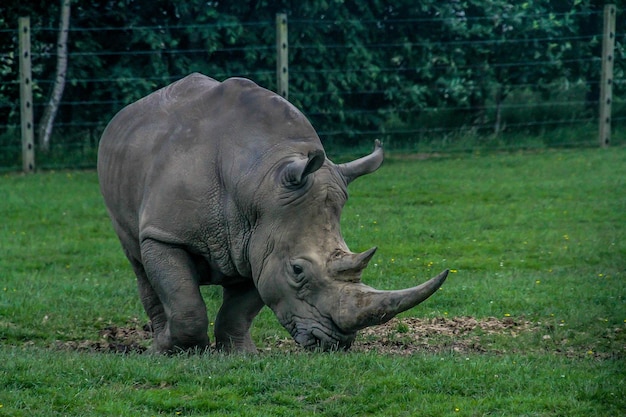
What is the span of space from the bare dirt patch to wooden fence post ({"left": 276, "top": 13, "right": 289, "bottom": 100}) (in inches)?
334

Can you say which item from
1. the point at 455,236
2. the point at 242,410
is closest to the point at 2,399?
the point at 242,410

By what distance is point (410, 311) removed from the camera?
32.5 ft

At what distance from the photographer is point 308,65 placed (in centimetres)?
1856

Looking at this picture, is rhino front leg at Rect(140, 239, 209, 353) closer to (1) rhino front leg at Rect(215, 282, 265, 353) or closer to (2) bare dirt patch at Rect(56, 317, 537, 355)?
(1) rhino front leg at Rect(215, 282, 265, 353)

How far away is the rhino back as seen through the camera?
796 centimetres

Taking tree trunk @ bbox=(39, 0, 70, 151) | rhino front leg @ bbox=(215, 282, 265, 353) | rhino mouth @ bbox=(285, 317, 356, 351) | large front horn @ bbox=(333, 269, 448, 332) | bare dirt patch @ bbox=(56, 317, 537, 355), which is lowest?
bare dirt patch @ bbox=(56, 317, 537, 355)

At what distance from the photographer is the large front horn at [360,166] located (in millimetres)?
8102

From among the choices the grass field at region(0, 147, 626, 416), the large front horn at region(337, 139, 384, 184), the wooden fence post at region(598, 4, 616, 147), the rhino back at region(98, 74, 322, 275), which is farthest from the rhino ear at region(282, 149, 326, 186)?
the wooden fence post at region(598, 4, 616, 147)

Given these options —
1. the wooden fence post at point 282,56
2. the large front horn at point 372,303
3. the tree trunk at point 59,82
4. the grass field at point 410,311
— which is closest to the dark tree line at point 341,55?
the tree trunk at point 59,82

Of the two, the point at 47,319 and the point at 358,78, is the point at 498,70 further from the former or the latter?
the point at 47,319

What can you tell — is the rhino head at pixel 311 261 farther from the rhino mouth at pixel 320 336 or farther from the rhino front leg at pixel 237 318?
the rhino front leg at pixel 237 318

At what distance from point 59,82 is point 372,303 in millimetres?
11367

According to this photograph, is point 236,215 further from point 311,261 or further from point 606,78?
point 606,78

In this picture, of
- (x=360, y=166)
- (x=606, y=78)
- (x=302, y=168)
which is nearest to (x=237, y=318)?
(x=360, y=166)
